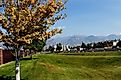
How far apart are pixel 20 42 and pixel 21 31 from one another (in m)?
0.86

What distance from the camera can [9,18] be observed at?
2536 cm

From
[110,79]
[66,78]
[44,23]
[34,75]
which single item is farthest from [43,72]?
[44,23]

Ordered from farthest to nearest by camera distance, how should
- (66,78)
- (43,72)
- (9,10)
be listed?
(43,72) → (66,78) → (9,10)

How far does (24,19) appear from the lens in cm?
2511

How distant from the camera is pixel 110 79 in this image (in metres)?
39.7

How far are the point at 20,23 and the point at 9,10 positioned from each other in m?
1.30

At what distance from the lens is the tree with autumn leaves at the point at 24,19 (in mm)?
25047

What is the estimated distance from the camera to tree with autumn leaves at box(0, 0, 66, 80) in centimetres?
2505

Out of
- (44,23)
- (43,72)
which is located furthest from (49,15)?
(43,72)

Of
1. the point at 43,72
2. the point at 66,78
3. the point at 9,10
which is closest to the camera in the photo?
the point at 9,10

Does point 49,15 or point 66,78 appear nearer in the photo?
point 49,15

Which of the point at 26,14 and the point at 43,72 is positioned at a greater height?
the point at 26,14

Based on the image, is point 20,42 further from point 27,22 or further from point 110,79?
point 110,79

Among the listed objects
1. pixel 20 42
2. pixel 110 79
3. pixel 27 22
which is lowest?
pixel 110 79
